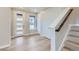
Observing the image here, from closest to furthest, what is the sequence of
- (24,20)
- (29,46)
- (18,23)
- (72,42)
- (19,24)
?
(72,42) < (29,46) < (18,23) < (19,24) < (24,20)

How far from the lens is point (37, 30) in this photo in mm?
12875

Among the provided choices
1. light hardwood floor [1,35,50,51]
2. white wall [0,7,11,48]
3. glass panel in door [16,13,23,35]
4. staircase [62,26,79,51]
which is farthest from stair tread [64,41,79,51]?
glass panel in door [16,13,23,35]

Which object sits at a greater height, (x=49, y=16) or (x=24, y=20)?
(x=49, y=16)

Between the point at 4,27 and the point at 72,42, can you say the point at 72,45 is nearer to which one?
the point at 72,42

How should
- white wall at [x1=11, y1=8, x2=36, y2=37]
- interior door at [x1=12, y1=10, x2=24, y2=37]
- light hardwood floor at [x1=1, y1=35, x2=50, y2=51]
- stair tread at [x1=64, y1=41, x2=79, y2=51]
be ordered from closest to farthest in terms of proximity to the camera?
stair tread at [x1=64, y1=41, x2=79, y2=51], light hardwood floor at [x1=1, y1=35, x2=50, y2=51], white wall at [x1=11, y1=8, x2=36, y2=37], interior door at [x1=12, y1=10, x2=24, y2=37]

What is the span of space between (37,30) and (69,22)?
8541mm

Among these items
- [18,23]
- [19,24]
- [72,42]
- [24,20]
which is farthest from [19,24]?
[72,42]

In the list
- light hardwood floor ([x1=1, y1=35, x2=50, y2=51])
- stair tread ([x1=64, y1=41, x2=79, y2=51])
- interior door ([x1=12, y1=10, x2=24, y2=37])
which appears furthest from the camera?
interior door ([x1=12, y1=10, x2=24, y2=37])

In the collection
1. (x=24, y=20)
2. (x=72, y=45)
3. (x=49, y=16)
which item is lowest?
(x=72, y=45)

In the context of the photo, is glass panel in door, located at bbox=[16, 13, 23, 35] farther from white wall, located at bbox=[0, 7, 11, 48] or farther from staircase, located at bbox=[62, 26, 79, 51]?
staircase, located at bbox=[62, 26, 79, 51]

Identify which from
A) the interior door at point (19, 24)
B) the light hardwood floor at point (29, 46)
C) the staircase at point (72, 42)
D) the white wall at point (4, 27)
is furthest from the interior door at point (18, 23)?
the staircase at point (72, 42)

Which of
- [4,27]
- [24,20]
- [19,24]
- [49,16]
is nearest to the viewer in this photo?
[4,27]

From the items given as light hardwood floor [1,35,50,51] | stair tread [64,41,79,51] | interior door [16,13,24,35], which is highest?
interior door [16,13,24,35]
